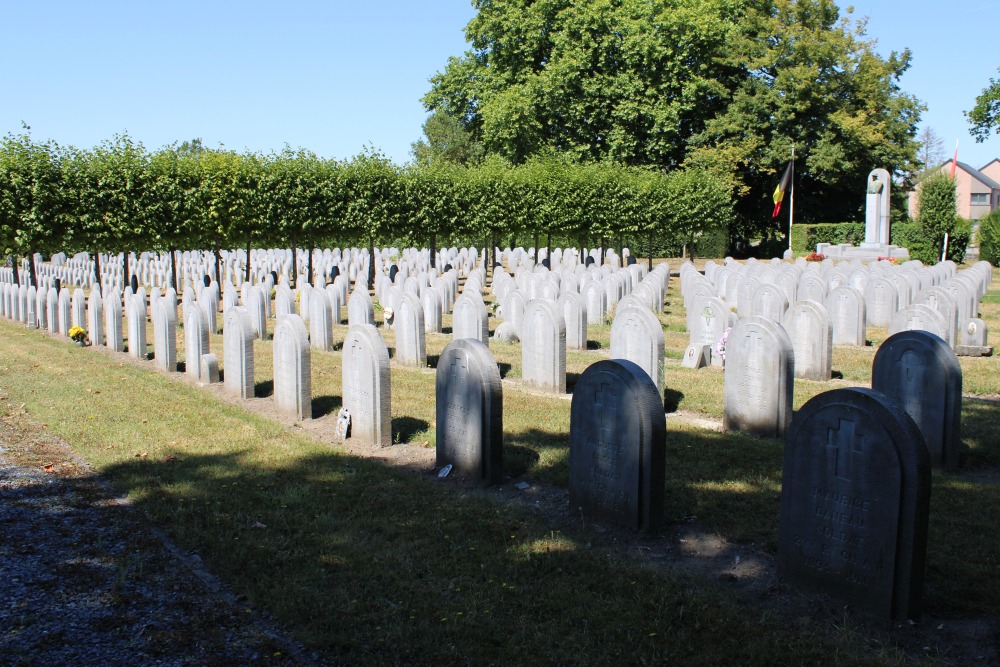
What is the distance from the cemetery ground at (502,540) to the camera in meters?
4.43

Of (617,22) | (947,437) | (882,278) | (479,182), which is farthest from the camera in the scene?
(617,22)

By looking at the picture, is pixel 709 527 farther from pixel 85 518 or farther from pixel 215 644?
pixel 85 518

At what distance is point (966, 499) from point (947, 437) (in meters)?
1.00

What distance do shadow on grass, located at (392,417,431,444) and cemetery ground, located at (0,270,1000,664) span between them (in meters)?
0.04

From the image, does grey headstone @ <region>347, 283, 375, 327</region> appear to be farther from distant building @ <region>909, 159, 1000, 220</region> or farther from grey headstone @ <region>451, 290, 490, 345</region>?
distant building @ <region>909, 159, 1000, 220</region>

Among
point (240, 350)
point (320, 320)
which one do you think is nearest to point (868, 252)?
point (320, 320)

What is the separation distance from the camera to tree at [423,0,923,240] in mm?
39188

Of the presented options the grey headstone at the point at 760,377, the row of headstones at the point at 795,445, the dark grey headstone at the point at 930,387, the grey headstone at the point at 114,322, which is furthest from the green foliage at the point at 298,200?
the dark grey headstone at the point at 930,387

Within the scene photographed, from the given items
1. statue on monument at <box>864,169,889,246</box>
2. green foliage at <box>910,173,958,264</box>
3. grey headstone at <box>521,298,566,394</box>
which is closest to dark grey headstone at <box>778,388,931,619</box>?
grey headstone at <box>521,298,566,394</box>

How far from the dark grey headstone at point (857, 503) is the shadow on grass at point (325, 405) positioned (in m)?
6.12

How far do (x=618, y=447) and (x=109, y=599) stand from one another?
3.44 m

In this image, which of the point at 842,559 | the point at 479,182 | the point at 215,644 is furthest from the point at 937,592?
the point at 479,182

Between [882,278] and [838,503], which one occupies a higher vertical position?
[882,278]

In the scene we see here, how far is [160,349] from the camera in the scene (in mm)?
12844
